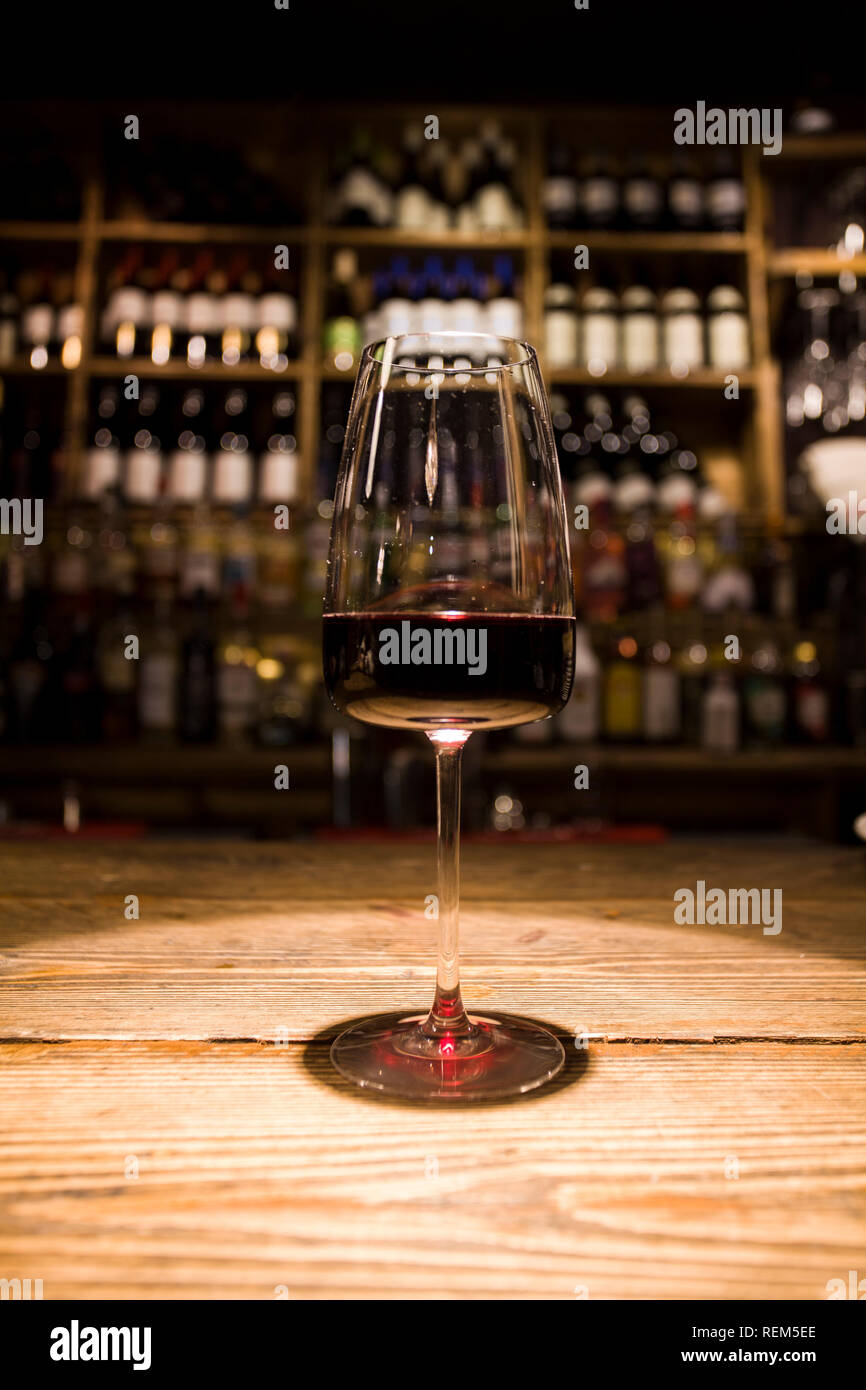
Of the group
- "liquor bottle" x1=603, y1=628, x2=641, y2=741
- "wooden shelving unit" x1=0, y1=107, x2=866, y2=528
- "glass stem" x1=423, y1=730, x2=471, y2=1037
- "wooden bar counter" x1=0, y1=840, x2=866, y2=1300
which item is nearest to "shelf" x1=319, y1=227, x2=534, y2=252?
"wooden shelving unit" x1=0, y1=107, x2=866, y2=528

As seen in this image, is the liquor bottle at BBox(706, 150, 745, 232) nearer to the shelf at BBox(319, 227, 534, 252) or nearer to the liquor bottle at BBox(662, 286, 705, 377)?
the liquor bottle at BBox(662, 286, 705, 377)

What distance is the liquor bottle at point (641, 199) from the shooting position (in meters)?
2.59

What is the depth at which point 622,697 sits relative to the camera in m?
2.41

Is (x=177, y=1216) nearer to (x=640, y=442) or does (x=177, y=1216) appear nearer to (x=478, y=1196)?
(x=478, y=1196)

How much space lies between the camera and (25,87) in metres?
2.57

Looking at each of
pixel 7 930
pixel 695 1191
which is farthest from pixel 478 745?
pixel 695 1191

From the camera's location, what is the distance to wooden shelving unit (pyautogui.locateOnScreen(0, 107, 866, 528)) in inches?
94.7

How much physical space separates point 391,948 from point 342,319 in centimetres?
228

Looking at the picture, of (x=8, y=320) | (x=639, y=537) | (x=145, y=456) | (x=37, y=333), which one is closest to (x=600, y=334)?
(x=639, y=537)

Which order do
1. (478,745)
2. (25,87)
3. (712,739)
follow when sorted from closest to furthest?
(478,745), (712,739), (25,87)

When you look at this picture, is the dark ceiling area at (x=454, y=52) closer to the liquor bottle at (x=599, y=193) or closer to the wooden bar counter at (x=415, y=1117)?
the liquor bottle at (x=599, y=193)

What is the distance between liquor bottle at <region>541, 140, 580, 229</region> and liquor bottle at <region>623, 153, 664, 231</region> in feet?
0.48

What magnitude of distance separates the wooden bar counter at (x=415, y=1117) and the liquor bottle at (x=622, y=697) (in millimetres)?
1767

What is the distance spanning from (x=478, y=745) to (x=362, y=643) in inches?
67.1
